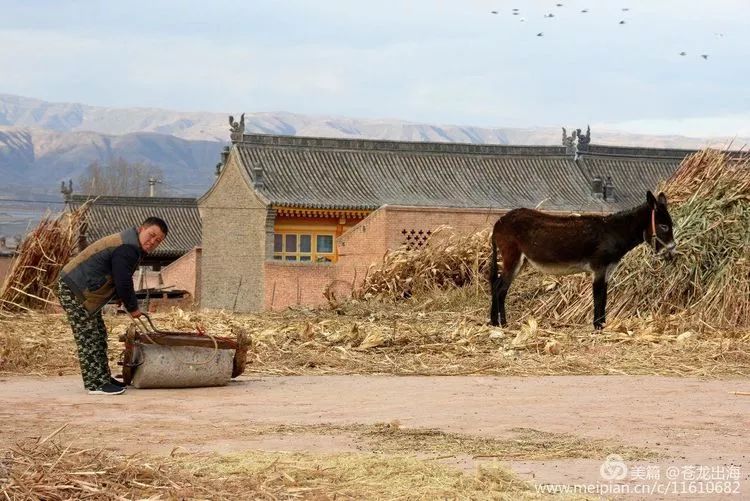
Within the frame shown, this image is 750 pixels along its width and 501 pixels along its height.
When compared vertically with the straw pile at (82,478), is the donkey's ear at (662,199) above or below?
above

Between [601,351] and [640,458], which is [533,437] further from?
[601,351]

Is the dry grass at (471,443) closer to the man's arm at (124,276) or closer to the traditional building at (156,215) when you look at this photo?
the man's arm at (124,276)

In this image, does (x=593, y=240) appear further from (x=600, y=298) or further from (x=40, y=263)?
(x=40, y=263)

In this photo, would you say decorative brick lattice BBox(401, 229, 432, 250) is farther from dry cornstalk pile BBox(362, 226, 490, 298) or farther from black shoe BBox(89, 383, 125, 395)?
black shoe BBox(89, 383, 125, 395)

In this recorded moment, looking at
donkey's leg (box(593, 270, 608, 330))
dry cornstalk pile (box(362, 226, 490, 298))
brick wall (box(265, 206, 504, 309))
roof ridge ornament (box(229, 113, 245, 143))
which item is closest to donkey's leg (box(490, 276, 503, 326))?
donkey's leg (box(593, 270, 608, 330))

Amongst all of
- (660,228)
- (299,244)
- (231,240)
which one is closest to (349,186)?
(299,244)


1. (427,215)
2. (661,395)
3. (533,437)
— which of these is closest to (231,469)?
(533,437)

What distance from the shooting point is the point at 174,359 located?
40.9 ft

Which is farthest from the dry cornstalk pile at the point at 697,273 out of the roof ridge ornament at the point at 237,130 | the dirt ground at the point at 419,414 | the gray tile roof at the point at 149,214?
the gray tile roof at the point at 149,214

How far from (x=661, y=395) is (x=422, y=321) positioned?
6.54 m

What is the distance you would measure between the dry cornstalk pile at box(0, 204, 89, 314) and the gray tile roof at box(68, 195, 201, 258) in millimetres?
51768

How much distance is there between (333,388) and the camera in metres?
12.7

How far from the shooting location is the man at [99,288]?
1202 centimetres

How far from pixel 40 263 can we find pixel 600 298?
8740mm
